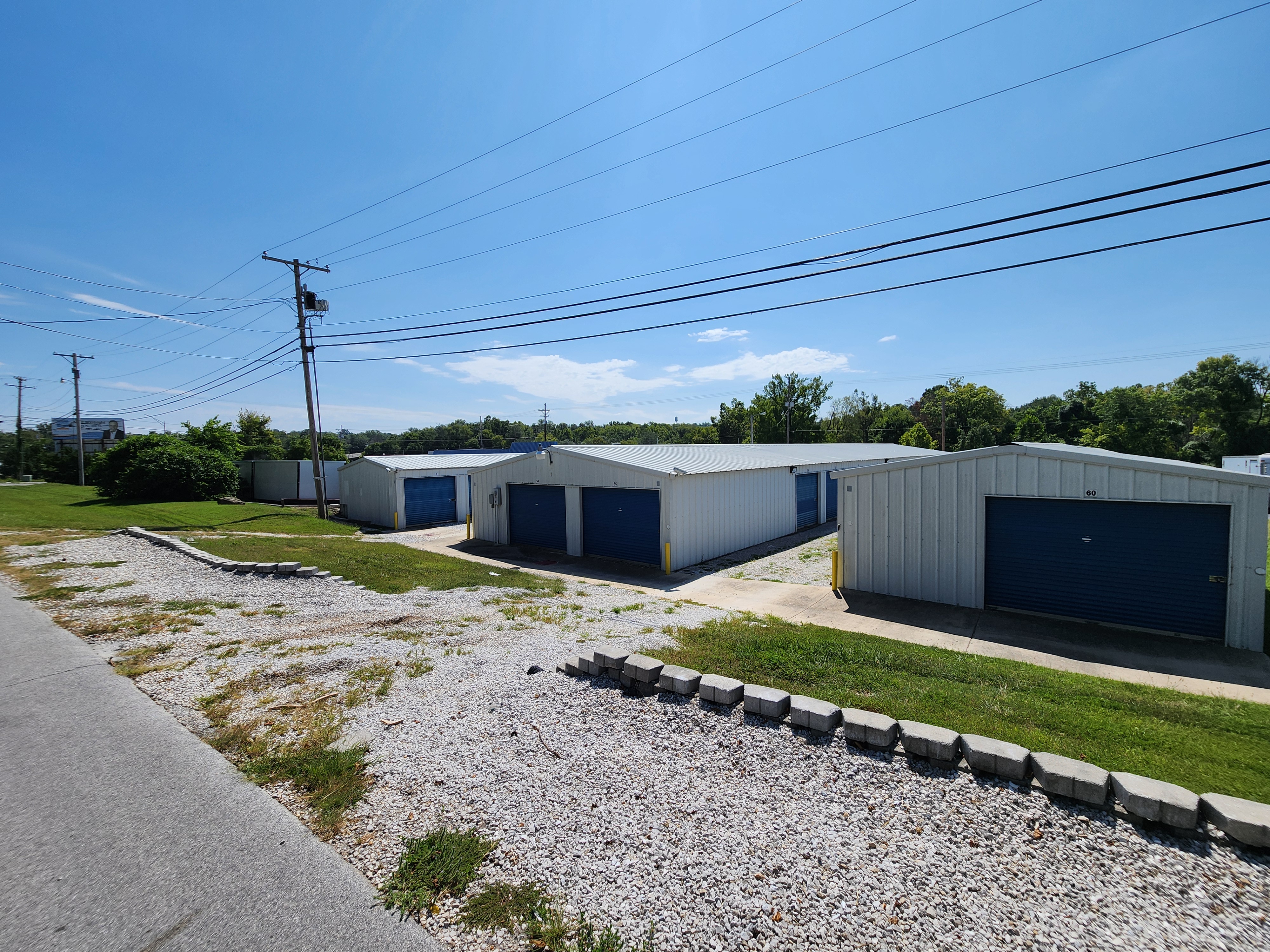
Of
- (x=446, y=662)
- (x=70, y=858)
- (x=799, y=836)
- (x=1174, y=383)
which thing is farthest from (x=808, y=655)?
(x=1174, y=383)

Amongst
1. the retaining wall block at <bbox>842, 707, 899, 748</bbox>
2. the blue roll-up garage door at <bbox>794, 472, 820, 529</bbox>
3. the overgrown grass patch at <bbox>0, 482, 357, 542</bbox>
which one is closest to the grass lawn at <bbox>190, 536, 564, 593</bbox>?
the overgrown grass patch at <bbox>0, 482, 357, 542</bbox>

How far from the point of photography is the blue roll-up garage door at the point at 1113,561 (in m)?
8.50

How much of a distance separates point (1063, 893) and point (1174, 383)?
68.1 metres

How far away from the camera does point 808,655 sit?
23.2ft

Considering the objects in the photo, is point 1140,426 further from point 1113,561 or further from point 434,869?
A: point 434,869

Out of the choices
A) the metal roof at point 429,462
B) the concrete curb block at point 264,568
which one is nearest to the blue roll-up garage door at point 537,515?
the metal roof at point 429,462

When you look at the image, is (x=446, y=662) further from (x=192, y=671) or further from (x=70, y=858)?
(x=70, y=858)

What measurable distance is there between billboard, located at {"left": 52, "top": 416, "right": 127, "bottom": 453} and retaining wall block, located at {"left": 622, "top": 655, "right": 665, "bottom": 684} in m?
74.6

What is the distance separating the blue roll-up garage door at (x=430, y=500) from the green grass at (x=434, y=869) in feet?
70.9

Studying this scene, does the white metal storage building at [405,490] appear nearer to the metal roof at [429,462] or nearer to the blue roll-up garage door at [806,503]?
the metal roof at [429,462]

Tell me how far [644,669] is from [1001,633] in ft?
22.9

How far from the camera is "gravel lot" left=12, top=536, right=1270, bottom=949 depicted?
118 inches

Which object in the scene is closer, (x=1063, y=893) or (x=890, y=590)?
(x=1063, y=893)

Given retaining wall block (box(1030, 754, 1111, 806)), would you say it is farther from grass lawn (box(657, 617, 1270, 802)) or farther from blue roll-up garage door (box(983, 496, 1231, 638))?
blue roll-up garage door (box(983, 496, 1231, 638))
